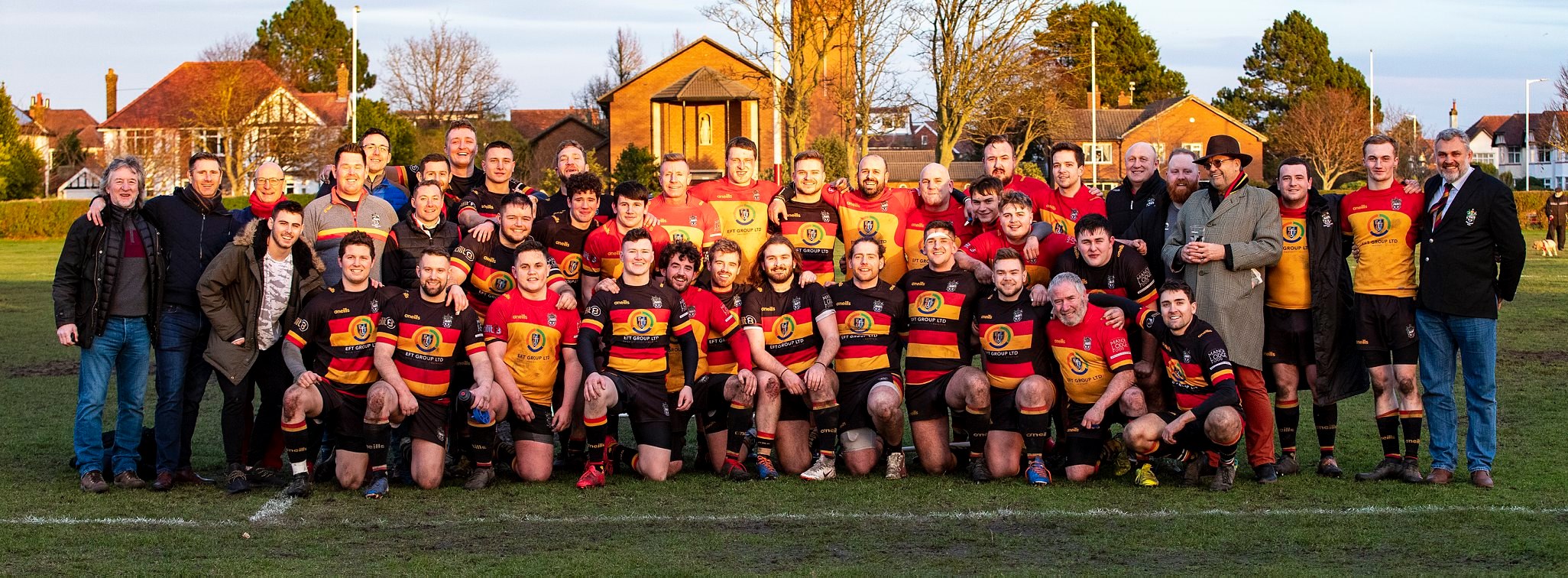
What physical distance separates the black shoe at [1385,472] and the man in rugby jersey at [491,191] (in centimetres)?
527

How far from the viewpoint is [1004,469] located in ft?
24.3

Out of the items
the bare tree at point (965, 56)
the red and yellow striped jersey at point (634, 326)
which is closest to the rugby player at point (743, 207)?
the red and yellow striped jersey at point (634, 326)

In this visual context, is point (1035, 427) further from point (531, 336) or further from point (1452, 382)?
point (531, 336)

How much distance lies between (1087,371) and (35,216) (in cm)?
4372

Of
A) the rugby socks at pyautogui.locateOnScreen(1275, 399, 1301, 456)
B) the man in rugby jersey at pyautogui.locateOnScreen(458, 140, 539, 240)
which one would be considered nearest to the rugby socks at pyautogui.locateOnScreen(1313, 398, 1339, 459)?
the rugby socks at pyautogui.locateOnScreen(1275, 399, 1301, 456)

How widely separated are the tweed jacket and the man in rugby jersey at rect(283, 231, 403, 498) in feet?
15.3

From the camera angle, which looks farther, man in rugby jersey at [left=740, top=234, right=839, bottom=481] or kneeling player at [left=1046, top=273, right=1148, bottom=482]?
man in rugby jersey at [left=740, top=234, right=839, bottom=481]

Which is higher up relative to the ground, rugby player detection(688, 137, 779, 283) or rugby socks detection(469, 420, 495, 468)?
rugby player detection(688, 137, 779, 283)

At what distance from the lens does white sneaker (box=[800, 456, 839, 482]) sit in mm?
7434

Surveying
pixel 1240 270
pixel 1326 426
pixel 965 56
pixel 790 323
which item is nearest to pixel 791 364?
pixel 790 323

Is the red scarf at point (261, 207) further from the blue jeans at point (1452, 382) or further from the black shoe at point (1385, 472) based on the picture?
the blue jeans at point (1452, 382)

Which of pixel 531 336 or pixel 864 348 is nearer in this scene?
pixel 531 336

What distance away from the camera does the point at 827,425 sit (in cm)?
757

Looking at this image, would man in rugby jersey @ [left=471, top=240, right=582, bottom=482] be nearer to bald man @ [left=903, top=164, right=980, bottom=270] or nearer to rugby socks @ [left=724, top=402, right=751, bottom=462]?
rugby socks @ [left=724, top=402, right=751, bottom=462]
